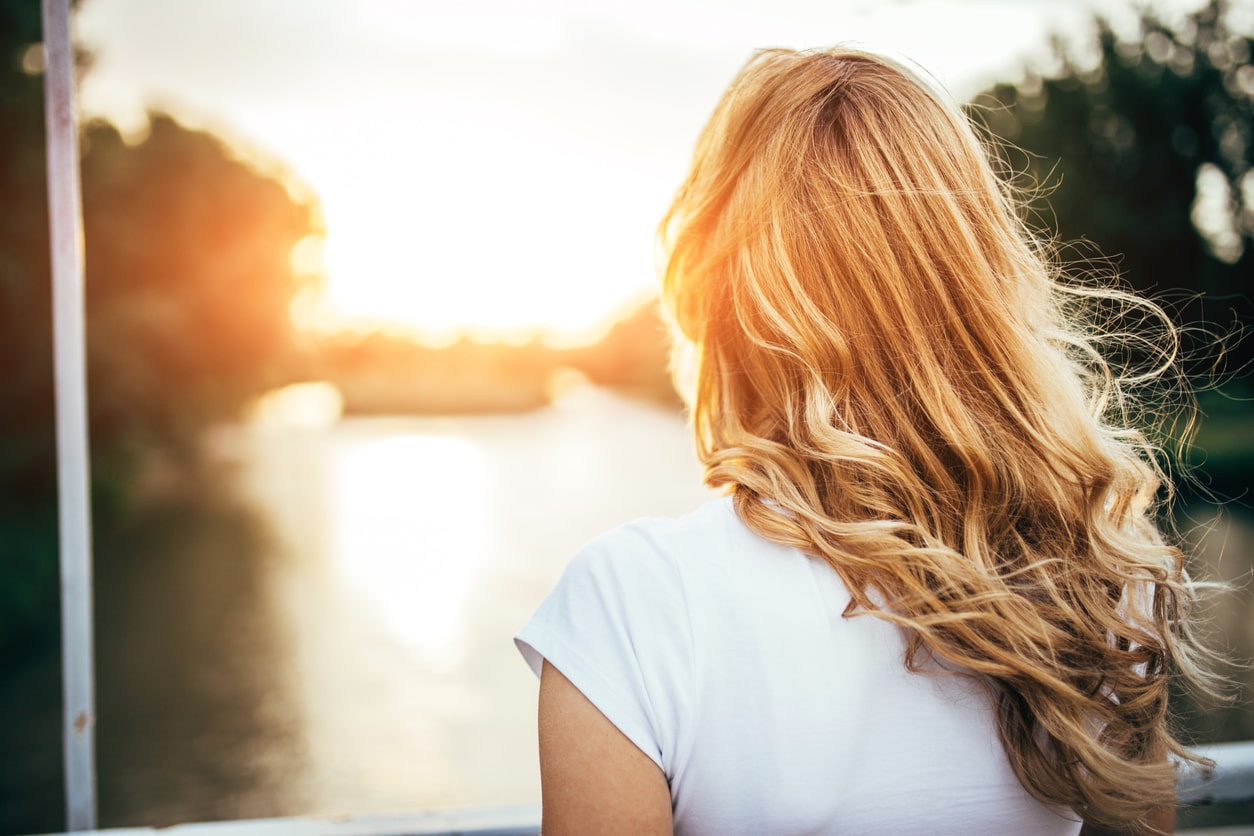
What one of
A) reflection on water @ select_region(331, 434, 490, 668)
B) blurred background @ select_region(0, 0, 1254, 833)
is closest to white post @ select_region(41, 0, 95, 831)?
blurred background @ select_region(0, 0, 1254, 833)

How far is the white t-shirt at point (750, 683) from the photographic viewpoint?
0.66 metres

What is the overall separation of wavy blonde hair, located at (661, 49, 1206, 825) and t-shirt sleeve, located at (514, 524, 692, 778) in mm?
104

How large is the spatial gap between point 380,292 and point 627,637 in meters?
2.99

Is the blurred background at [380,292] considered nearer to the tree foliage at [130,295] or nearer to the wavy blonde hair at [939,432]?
the tree foliage at [130,295]

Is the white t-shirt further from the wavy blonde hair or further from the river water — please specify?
the river water

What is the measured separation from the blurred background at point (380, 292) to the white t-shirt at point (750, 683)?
46cm

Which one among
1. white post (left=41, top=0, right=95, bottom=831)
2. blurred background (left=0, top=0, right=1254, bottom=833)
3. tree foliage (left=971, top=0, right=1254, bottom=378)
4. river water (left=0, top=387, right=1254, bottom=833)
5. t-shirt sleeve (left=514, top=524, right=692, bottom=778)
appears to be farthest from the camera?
tree foliage (left=971, top=0, right=1254, bottom=378)

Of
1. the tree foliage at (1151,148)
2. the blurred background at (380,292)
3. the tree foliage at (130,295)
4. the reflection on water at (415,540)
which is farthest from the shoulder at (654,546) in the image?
the tree foliage at (1151,148)

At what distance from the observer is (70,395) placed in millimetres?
1247

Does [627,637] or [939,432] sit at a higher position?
[939,432]

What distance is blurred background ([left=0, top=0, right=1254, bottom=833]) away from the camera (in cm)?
240

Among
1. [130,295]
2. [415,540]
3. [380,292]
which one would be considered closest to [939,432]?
[380,292]

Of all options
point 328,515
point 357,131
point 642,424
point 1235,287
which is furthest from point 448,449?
point 357,131

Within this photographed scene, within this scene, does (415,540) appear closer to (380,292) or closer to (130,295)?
(130,295)
